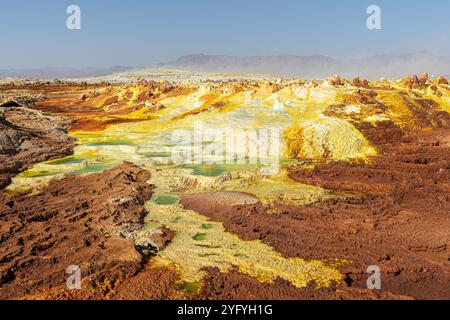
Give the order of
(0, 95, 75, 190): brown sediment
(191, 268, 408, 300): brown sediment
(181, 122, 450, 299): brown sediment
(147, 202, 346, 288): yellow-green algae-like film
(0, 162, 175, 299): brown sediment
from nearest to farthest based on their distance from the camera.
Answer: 1. (191, 268, 408, 300): brown sediment
2. (0, 162, 175, 299): brown sediment
3. (147, 202, 346, 288): yellow-green algae-like film
4. (181, 122, 450, 299): brown sediment
5. (0, 95, 75, 190): brown sediment

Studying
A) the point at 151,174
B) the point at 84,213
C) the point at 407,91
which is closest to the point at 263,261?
the point at 84,213

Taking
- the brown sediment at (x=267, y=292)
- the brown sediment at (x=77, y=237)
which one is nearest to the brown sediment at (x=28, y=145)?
the brown sediment at (x=77, y=237)

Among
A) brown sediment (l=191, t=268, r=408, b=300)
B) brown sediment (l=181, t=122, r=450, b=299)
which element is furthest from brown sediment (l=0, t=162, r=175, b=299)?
brown sediment (l=181, t=122, r=450, b=299)

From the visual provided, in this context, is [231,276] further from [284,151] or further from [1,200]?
[284,151]

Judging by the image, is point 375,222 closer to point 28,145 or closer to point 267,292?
point 267,292

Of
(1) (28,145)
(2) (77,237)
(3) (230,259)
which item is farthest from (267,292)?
(1) (28,145)

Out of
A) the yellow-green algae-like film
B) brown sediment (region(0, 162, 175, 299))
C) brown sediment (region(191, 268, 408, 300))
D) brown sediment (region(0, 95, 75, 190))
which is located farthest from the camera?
brown sediment (region(0, 95, 75, 190))

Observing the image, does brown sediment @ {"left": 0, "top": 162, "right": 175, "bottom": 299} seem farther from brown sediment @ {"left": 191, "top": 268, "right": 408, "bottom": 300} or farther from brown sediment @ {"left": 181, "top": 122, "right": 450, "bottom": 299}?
brown sediment @ {"left": 181, "top": 122, "right": 450, "bottom": 299}
